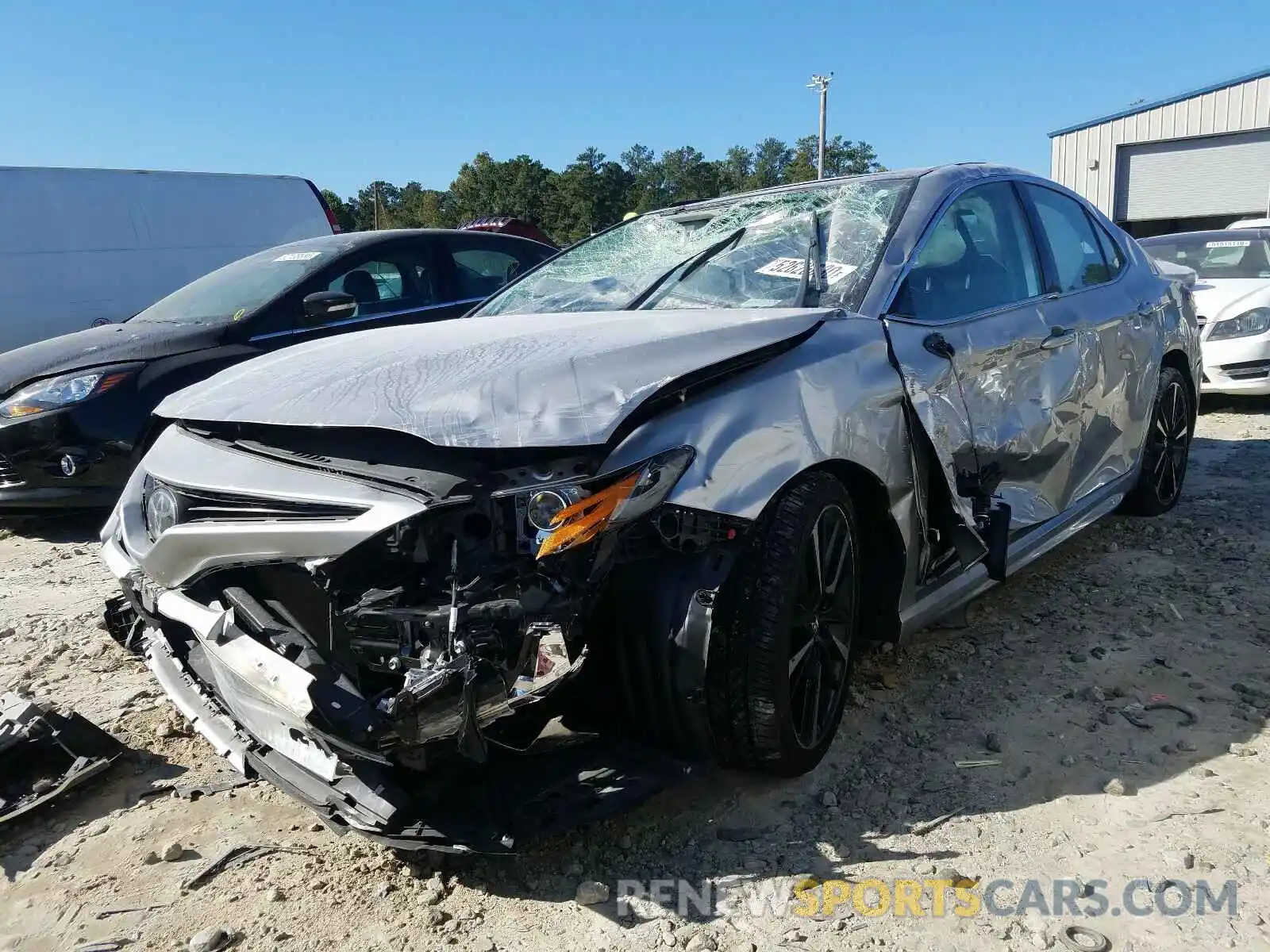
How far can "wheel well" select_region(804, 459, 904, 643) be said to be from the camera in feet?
8.59

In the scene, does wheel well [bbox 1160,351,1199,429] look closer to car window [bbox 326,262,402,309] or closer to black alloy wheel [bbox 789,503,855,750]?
black alloy wheel [bbox 789,503,855,750]

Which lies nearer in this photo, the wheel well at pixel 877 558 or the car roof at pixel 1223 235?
the wheel well at pixel 877 558

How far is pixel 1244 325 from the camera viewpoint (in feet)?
24.4

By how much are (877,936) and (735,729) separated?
0.51 metres

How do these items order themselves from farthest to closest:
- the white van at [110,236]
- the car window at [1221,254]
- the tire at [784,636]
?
1. the white van at [110,236]
2. the car window at [1221,254]
3. the tire at [784,636]

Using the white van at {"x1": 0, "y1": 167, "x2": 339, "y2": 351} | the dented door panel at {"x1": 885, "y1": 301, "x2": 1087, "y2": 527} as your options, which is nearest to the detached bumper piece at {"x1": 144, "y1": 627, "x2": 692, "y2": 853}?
the dented door panel at {"x1": 885, "y1": 301, "x2": 1087, "y2": 527}

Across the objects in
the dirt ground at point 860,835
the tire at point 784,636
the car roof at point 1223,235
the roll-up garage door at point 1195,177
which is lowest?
the dirt ground at point 860,835

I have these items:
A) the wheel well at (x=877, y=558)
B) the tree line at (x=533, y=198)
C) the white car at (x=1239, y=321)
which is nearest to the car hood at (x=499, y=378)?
the wheel well at (x=877, y=558)

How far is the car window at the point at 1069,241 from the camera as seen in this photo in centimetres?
374

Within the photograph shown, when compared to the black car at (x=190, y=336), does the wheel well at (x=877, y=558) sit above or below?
below

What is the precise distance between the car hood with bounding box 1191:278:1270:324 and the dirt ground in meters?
5.08

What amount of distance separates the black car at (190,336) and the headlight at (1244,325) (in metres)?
5.46

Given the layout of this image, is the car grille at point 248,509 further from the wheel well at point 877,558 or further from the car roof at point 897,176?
the car roof at point 897,176

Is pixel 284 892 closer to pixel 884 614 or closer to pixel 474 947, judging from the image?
pixel 474 947
